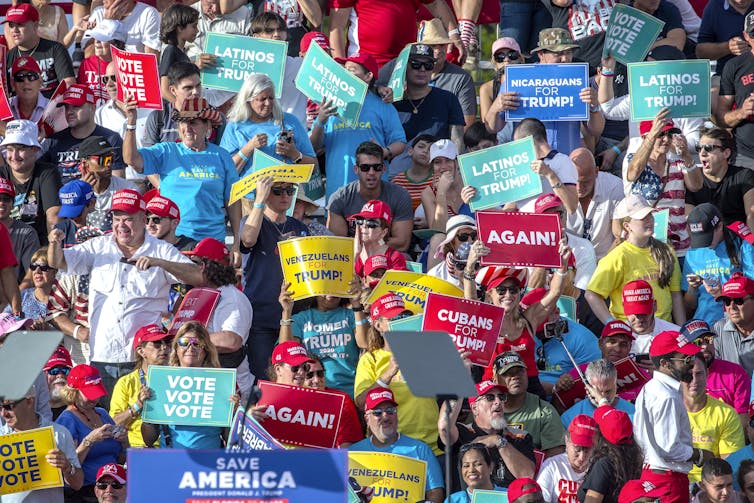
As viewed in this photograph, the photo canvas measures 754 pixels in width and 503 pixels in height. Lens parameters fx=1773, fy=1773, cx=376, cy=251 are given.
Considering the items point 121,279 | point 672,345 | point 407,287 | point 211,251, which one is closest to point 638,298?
point 672,345

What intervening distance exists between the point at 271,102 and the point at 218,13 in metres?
2.50

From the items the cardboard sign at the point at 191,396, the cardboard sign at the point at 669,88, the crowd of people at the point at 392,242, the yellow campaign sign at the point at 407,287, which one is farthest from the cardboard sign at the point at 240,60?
the cardboard sign at the point at 191,396

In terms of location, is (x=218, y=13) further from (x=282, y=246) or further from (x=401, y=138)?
(x=282, y=246)

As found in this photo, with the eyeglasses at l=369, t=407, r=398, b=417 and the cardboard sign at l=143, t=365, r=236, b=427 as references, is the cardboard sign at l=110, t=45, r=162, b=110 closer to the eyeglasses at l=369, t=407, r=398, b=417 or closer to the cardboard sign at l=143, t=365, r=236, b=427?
the cardboard sign at l=143, t=365, r=236, b=427

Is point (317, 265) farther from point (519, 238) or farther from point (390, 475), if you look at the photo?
point (390, 475)

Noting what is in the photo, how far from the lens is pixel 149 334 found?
11461mm

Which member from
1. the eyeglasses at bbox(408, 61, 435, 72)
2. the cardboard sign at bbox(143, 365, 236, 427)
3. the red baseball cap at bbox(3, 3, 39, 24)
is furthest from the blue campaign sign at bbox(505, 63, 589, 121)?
the cardboard sign at bbox(143, 365, 236, 427)

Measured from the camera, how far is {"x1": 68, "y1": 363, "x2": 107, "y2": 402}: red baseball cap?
11.2 m

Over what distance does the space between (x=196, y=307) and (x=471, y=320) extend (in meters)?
1.81

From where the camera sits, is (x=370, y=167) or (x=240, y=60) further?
(x=240, y=60)

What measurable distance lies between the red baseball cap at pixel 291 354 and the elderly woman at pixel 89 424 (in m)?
1.12

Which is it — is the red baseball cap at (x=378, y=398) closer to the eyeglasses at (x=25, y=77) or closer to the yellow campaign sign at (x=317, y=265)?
the yellow campaign sign at (x=317, y=265)

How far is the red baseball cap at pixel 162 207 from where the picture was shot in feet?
40.6

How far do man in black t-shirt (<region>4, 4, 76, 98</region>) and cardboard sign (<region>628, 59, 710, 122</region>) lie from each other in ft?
16.0
